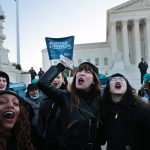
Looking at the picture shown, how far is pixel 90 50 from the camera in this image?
238ft

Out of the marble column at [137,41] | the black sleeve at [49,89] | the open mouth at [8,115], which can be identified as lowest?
the open mouth at [8,115]

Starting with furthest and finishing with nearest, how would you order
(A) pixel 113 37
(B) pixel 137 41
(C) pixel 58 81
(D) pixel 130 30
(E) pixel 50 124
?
(D) pixel 130 30 → (A) pixel 113 37 → (B) pixel 137 41 → (C) pixel 58 81 → (E) pixel 50 124

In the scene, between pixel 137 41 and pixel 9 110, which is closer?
pixel 9 110

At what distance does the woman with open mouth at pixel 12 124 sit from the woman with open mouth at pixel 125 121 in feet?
4.15

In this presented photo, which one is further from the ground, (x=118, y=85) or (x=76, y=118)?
(x=118, y=85)

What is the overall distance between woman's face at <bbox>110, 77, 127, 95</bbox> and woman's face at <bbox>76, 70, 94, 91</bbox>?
0.88ft

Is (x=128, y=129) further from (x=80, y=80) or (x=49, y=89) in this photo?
(x=49, y=89)

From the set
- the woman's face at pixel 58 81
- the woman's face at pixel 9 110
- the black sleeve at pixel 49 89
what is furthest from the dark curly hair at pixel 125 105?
the woman's face at pixel 9 110

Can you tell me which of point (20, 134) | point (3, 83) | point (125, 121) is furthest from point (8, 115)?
point (3, 83)

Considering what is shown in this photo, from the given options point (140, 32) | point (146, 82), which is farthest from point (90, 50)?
point (146, 82)

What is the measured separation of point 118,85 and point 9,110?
1721mm

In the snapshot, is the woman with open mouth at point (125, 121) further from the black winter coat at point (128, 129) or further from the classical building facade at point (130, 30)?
the classical building facade at point (130, 30)

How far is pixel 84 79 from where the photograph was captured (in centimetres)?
416

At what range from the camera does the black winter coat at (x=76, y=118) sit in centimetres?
383
